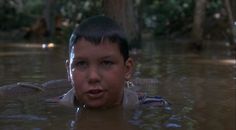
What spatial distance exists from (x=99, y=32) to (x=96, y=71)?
256 mm

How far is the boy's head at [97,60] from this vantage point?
321cm

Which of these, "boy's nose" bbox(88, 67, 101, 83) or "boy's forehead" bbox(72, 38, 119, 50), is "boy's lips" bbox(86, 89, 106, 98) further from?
"boy's forehead" bbox(72, 38, 119, 50)

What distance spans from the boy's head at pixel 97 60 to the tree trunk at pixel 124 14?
20.8ft

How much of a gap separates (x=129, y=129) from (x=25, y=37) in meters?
19.8

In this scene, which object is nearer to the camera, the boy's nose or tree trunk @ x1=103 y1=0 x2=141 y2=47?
the boy's nose

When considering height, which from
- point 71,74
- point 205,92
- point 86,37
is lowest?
point 205,92

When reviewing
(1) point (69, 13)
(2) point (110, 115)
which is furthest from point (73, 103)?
(1) point (69, 13)

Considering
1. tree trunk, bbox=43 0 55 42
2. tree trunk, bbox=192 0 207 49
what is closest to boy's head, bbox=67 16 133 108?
tree trunk, bbox=192 0 207 49

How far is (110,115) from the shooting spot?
3.48m

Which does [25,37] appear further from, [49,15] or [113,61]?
[113,61]

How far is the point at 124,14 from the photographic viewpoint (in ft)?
35.9

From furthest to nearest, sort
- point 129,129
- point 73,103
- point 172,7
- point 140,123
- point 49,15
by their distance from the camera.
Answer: point 172,7 → point 49,15 → point 73,103 → point 140,123 → point 129,129

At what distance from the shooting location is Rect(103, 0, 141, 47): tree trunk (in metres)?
9.88

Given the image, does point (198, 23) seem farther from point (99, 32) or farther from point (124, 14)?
point (99, 32)
